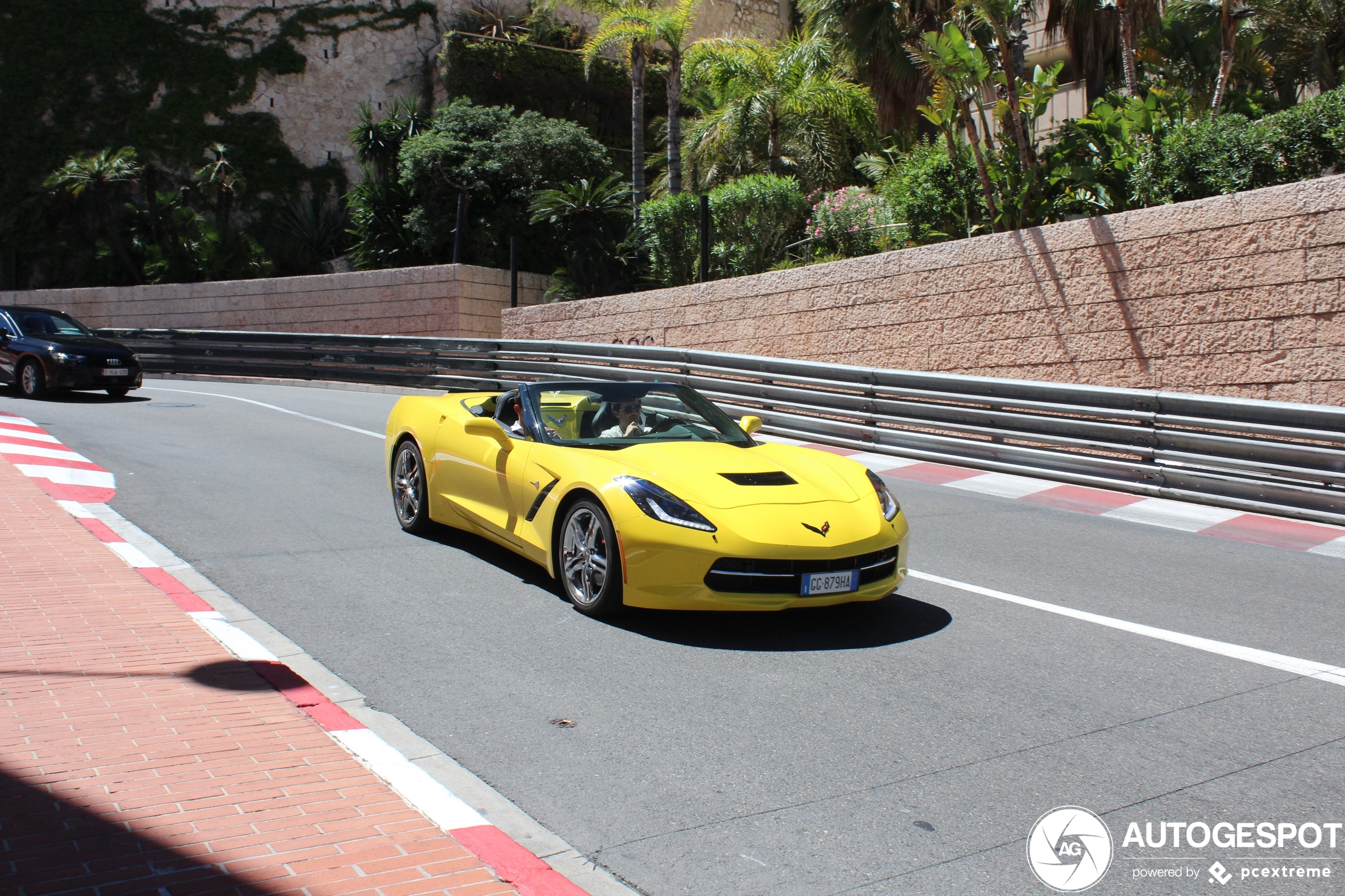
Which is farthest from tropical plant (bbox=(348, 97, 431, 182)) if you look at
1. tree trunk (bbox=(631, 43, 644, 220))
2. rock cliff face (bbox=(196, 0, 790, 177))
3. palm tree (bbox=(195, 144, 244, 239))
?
tree trunk (bbox=(631, 43, 644, 220))

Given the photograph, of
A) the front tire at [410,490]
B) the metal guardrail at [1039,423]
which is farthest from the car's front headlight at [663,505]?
the metal guardrail at [1039,423]

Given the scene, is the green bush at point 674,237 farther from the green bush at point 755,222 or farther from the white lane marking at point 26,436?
the white lane marking at point 26,436

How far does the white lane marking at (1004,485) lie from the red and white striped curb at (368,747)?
22.8 ft

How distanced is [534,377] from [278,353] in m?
7.41

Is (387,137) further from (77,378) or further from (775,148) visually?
(77,378)

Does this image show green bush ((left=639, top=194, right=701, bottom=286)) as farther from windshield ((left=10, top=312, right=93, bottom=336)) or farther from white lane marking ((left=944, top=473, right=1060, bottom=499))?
white lane marking ((left=944, top=473, right=1060, bottom=499))

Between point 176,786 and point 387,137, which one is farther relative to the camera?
point 387,137

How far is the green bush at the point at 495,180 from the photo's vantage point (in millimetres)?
28672

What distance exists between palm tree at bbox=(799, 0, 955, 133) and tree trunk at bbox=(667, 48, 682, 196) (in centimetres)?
371

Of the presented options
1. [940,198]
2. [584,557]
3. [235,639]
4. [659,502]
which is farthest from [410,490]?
[940,198]

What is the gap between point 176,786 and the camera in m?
3.69

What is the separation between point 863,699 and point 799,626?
44.8 inches

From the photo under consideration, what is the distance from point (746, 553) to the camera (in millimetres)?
5402

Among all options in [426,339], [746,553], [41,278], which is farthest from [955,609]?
[41,278]
